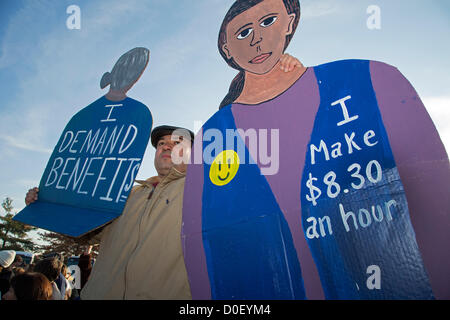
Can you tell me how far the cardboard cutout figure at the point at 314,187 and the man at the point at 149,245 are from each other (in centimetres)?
12

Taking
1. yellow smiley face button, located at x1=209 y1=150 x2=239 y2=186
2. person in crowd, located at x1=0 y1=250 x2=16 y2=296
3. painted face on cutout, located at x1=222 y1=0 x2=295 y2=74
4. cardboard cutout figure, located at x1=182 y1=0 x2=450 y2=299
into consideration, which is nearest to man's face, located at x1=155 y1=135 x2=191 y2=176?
cardboard cutout figure, located at x1=182 y1=0 x2=450 y2=299

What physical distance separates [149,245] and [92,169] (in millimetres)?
749

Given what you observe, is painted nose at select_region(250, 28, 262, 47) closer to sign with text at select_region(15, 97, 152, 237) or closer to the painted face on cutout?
the painted face on cutout

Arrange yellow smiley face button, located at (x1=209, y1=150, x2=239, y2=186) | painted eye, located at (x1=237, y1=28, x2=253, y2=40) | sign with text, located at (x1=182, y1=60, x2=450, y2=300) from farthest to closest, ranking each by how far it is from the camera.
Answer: painted eye, located at (x1=237, y1=28, x2=253, y2=40) → yellow smiley face button, located at (x1=209, y1=150, x2=239, y2=186) → sign with text, located at (x1=182, y1=60, x2=450, y2=300)

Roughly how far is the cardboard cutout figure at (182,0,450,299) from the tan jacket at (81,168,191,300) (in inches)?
4.6

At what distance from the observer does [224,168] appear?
136 centimetres

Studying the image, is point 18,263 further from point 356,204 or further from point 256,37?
point 356,204

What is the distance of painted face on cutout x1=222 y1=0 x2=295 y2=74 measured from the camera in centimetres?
145

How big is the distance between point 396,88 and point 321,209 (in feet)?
1.74

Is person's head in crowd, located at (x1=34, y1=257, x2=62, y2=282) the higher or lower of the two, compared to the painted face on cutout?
lower

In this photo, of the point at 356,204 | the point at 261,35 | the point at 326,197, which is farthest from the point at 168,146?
the point at 356,204

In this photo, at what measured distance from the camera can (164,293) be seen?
1313 millimetres

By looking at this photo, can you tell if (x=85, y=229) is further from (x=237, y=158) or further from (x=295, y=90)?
(x=295, y=90)
